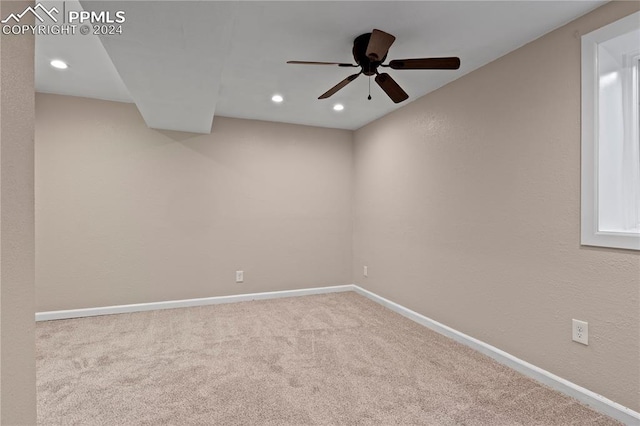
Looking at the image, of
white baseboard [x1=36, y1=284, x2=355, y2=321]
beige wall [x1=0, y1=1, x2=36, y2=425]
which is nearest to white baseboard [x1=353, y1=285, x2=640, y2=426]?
white baseboard [x1=36, y1=284, x2=355, y2=321]

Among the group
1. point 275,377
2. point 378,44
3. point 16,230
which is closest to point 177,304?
point 275,377

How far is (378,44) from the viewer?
181 cm

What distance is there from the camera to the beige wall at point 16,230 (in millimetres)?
694

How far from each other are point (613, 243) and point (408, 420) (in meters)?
1.52

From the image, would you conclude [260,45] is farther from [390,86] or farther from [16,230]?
[16,230]

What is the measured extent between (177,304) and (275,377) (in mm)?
2049

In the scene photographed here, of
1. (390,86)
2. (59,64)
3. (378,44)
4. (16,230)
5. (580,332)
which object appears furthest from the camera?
(59,64)

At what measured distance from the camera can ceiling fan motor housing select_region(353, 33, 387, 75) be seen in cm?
209

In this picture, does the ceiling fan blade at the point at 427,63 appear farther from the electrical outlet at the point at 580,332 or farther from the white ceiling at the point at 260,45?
the electrical outlet at the point at 580,332

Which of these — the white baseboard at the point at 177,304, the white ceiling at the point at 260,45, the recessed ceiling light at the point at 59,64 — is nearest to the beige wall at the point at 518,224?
the white ceiling at the point at 260,45

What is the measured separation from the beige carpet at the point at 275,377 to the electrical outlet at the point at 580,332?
0.37m

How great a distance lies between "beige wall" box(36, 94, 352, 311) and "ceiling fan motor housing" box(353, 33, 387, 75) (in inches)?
84.8

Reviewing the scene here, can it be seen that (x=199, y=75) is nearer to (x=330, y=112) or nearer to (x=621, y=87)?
(x=330, y=112)

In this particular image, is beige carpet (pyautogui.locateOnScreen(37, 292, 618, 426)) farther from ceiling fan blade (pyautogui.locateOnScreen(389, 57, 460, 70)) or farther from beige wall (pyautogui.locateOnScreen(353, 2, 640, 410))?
ceiling fan blade (pyautogui.locateOnScreen(389, 57, 460, 70))
